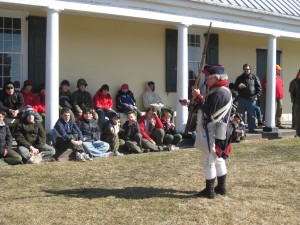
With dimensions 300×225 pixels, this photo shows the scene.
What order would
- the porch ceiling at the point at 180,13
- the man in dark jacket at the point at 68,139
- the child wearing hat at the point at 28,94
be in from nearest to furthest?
the man in dark jacket at the point at 68,139, the porch ceiling at the point at 180,13, the child wearing hat at the point at 28,94

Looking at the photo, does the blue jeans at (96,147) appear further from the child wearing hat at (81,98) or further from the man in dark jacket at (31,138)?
the child wearing hat at (81,98)

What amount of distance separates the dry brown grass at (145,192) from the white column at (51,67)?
132 cm

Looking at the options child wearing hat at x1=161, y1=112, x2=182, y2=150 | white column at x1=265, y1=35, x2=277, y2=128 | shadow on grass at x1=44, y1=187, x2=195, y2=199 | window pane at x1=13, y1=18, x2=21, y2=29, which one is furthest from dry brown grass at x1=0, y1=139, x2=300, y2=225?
white column at x1=265, y1=35, x2=277, y2=128

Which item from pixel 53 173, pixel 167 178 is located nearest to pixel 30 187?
pixel 53 173

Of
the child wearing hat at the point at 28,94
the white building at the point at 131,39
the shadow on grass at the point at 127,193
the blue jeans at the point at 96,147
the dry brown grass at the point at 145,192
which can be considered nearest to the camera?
the dry brown grass at the point at 145,192

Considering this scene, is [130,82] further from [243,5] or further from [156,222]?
[156,222]

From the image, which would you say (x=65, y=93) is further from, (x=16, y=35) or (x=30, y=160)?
(x=30, y=160)

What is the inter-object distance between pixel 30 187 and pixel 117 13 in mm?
4937

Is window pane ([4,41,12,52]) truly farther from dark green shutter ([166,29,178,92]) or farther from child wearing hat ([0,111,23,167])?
dark green shutter ([166,29,178,92])

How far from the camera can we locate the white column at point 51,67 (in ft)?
31.8

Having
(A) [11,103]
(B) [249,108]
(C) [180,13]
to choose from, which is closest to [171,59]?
(C) [180,13]

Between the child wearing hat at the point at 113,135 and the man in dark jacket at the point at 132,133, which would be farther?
the man in dark jacket at the point at 132,133

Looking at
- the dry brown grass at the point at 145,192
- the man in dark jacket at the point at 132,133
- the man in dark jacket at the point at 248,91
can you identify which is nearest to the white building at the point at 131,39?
the man in dark jacket at the point at 248,91

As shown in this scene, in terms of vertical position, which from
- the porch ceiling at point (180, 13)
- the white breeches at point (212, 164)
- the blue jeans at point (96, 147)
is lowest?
the blue jeans at point (96, 147)
